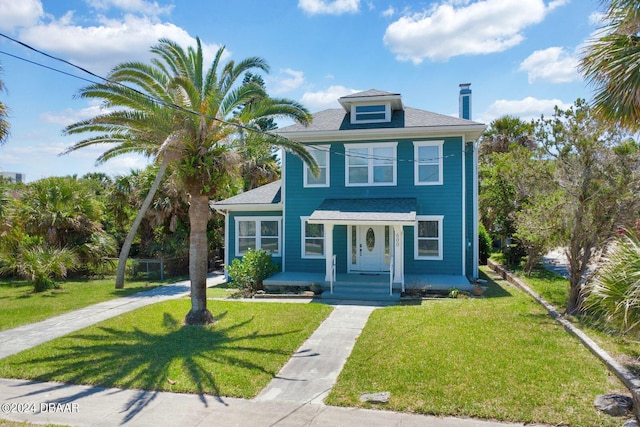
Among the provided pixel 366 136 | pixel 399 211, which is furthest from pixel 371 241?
pixel 366 136

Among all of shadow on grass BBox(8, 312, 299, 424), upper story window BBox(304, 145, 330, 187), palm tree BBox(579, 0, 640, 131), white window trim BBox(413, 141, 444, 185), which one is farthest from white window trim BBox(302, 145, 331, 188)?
palm tree BBox(579, 0, 640, 131)

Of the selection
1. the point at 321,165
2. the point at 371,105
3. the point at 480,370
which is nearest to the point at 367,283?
the point at 321,165

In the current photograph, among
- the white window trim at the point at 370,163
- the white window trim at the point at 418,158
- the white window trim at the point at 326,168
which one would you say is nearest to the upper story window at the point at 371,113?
the white window trim at the point at 370,163

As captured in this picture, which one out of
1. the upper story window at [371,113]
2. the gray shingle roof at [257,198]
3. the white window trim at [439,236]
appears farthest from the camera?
the gray shingle roof at [257,198]

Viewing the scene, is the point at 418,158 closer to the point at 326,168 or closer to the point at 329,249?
the point at 326,168

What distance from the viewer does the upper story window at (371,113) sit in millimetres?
17266

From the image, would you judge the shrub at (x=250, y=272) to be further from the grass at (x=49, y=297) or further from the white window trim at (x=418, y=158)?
the white window trim at (x=418, y=158)

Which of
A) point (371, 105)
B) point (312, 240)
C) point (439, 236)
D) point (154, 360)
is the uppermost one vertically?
point (371, 105)

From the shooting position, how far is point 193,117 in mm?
10172

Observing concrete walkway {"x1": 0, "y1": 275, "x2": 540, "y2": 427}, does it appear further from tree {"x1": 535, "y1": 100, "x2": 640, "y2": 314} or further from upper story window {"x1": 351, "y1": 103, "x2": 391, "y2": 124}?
upper story window {"x1": 351, "y1": 103, "x2": 391, "y2": 124}

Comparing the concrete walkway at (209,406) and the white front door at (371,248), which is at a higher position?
the white front door at (371,248)

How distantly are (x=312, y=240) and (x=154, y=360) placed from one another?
9759 mm

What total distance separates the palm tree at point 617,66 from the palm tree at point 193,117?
22.8 ft

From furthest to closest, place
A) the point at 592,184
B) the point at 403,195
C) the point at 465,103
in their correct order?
the point at 465,103
the point at 403,195
the point at 592,184
